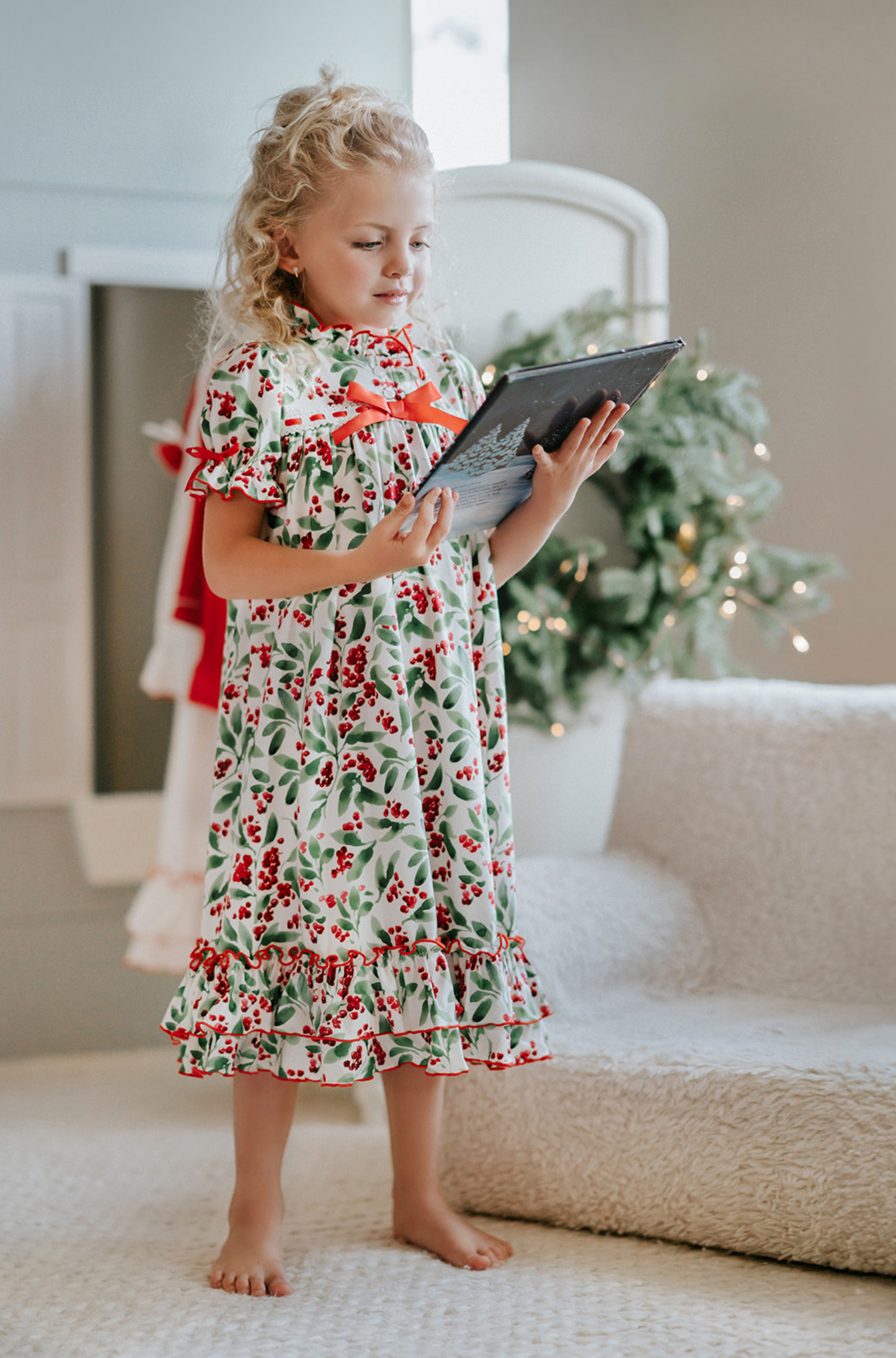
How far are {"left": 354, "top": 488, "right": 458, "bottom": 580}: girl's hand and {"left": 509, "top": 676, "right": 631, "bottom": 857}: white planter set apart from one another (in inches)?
33.8

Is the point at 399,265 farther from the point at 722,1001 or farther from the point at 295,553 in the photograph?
the point at 722,1001

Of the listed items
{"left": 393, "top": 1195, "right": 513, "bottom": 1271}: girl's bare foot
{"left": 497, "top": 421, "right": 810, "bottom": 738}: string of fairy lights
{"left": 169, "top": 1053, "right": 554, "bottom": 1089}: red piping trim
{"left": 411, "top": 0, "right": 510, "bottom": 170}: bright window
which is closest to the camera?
{"left": 169, "top": 1053, "right": 554, "bottom": 1089}: red piping trim

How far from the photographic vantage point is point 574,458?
98cm

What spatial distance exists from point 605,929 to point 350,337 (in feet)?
2.20

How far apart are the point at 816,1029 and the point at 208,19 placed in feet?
5.47

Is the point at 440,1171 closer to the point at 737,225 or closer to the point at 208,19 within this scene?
the point at 208,19

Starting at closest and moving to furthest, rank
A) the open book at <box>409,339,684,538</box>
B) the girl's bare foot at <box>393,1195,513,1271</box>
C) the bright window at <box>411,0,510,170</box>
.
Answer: the open book at <box>409,339,684,538</box>, the girl's bare foot at <box>393,1195,513,1271</box>, the bright window at <box>411,0,510,170</box>

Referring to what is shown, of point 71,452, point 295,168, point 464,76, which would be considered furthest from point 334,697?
point 464,76

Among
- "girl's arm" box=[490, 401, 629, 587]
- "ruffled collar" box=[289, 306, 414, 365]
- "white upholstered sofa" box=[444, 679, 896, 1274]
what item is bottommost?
"white upholstered sofa" box=[444, 679, 896, 1274]

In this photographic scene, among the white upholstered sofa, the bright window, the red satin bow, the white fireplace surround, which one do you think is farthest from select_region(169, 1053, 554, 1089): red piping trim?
the bright window

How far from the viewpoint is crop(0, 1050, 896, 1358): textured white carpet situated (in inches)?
35.8

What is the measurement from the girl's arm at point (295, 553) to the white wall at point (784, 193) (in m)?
1.72

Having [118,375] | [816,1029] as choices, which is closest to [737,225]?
[118,375]

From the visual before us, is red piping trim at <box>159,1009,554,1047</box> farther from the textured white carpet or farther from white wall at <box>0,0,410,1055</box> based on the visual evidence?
white wall at <box>0,0,410,1055</box>
